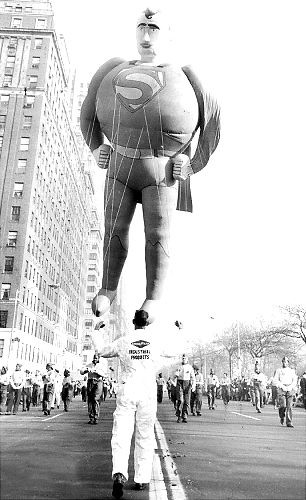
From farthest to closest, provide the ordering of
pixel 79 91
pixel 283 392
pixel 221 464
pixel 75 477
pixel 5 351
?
1. pixel 79 91
2. pixel 5 351
3. pixel 283 392
4. pixel 221 464
5. pixel 75 477

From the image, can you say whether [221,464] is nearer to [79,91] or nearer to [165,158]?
[165,158]

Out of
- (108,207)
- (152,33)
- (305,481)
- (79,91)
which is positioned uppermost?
(79,91)

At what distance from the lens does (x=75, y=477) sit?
4.20m

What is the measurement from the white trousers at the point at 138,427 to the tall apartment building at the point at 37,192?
132ft

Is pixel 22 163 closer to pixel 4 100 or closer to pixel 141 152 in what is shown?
pixel 4 100

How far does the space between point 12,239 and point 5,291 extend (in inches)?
192

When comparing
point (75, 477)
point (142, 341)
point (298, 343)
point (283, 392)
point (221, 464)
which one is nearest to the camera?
point (75, 477)

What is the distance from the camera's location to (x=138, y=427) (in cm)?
442

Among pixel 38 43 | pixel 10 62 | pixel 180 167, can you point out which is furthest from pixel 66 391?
pixel 38 43

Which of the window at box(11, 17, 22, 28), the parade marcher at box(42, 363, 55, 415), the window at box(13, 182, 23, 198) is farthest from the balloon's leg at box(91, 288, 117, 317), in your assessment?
the window at box(11, 17, 22, 28)

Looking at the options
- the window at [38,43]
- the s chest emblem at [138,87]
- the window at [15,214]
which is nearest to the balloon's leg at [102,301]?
the s chest emblem at [138,87]

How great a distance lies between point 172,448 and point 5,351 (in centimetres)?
3945

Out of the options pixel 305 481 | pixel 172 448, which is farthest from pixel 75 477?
pixel 172 448

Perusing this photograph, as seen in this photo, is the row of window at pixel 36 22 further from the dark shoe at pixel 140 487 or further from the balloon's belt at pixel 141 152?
the dark shoe at pixel 140 487
